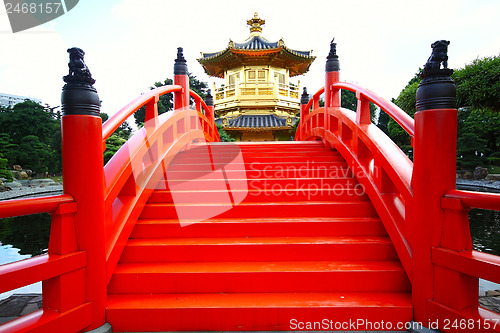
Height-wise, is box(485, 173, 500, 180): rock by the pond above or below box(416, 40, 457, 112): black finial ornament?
below

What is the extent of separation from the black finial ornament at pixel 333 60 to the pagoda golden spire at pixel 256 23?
1791 centimetres

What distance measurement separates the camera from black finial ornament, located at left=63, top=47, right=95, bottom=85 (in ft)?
6.32

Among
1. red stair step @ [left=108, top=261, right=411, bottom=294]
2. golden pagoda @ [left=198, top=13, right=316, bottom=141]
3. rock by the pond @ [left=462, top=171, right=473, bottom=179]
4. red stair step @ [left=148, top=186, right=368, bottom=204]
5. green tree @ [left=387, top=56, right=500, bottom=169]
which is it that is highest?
golden pagoda @ [left=198, top=13, right=316, bottom=141]

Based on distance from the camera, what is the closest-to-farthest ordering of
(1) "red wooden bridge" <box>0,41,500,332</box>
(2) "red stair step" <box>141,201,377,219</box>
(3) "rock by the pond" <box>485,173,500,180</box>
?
(1) "red wooden bridge" <box>0,41,500,332</box>
(2) "red stair step" <box>141,201,377,219</box>
(3) "rock by the pond" <box>485,173,500,180</box>

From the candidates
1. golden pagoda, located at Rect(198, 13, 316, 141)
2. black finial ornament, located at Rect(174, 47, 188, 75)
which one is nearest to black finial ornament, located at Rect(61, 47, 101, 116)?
black finial ornament, located at Rect(174, 47, 188, 75)

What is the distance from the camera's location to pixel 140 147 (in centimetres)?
287

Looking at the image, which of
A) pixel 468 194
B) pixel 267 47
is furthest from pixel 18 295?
pixel 267 47

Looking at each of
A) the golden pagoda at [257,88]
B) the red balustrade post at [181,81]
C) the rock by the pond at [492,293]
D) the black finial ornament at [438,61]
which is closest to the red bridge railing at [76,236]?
the black finial ornament at [438,61]

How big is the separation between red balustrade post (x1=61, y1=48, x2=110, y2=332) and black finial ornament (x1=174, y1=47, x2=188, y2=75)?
9.46ft

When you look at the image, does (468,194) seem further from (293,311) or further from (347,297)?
(293,311)

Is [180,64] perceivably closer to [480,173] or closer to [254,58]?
[254,58]

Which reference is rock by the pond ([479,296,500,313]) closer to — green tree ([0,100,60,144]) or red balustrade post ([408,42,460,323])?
red balustrade post ([408,42,460,323])

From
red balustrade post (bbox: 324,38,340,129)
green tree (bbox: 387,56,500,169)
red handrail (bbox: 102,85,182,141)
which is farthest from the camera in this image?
green tree (bbox: 387,56,500,169)

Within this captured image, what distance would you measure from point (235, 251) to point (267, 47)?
58.6 ft
